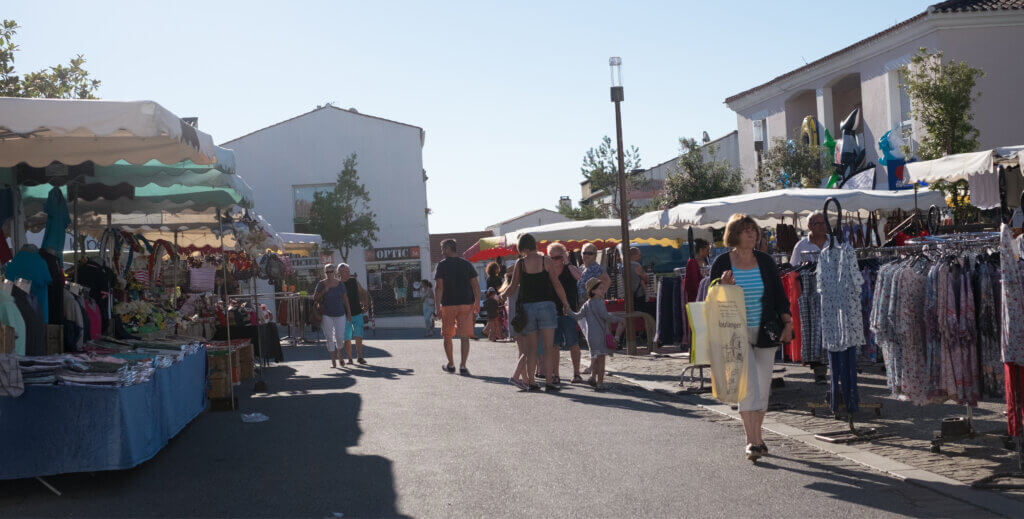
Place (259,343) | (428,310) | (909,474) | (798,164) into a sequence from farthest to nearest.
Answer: (798,164)
(428,310)
(259,343)
(909,474)

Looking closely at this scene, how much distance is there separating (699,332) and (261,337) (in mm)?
10207

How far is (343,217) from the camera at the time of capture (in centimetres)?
4509

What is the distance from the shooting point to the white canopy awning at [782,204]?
13383 millimetres

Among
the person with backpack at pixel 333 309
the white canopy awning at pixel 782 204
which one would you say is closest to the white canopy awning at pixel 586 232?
the person with backpack at pixel 333 309

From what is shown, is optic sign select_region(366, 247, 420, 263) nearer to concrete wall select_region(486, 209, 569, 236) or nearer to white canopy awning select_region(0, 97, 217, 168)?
concrete wall select_region(486, 209, 569, 236)

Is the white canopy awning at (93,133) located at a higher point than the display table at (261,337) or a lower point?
higher

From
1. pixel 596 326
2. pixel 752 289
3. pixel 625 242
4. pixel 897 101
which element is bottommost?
pixel 596 326

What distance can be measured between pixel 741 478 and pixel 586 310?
591 centimetres

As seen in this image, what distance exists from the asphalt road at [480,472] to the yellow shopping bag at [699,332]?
73 centimetres

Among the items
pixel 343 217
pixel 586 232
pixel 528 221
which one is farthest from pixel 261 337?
pixel 528 221

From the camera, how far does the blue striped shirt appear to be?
7.23m

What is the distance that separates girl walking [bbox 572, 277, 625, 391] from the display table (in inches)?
226

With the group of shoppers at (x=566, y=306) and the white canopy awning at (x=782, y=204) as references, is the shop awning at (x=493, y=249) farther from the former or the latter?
the white canopy awning at (x=782, y=204)

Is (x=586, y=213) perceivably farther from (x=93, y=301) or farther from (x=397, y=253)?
(x=93, y=301)
